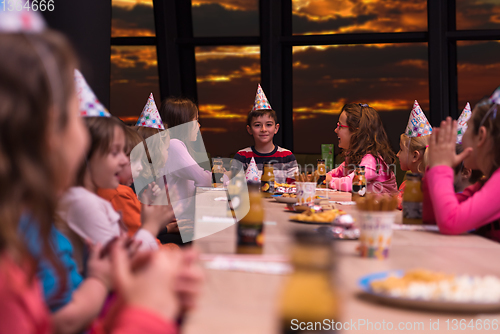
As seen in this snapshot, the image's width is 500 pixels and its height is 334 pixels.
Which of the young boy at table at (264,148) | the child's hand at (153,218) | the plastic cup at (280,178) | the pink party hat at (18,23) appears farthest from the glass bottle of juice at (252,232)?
the young boy at table at (264,148)

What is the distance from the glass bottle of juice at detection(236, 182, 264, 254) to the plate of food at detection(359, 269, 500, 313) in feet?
1.18

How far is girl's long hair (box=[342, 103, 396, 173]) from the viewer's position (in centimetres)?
344

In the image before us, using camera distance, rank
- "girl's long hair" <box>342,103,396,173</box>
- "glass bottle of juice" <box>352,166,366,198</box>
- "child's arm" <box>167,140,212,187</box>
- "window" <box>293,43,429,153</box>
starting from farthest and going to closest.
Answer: "window" <box>293,43,429,153</box> < "girl's long hair" <box>342,103,396,173</box> < "child's arm" <box>167,140,212,187</box> < "glass bottle of juice" <box>352,166,366,198</box>

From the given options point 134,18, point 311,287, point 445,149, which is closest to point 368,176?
point 445,149

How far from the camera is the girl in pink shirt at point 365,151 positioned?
3.28 m

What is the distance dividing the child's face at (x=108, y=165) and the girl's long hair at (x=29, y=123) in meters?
0.89

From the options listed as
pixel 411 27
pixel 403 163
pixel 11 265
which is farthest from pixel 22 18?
pixel 411 27

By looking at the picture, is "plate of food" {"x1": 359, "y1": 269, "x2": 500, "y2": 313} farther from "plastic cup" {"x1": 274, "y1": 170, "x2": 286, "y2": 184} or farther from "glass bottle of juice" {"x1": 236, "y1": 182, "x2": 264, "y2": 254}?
"plastic cup" {"x1": 274, "y1": 170, "x2": 286, "y2": 184}

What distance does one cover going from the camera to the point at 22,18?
2.10 feet

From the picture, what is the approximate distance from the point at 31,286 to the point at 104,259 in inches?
11.9

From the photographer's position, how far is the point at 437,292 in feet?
2.46

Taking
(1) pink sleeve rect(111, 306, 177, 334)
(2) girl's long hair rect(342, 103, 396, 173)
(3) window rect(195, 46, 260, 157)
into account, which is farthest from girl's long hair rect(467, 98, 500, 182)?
(3) window rect(195, 46, 260, 157)

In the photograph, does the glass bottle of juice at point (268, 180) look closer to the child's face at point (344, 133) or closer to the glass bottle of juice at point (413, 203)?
the child's face at point (344, 133)

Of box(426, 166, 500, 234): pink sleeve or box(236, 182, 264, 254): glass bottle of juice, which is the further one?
box(426, 166, 500, 234): pink sleeve
